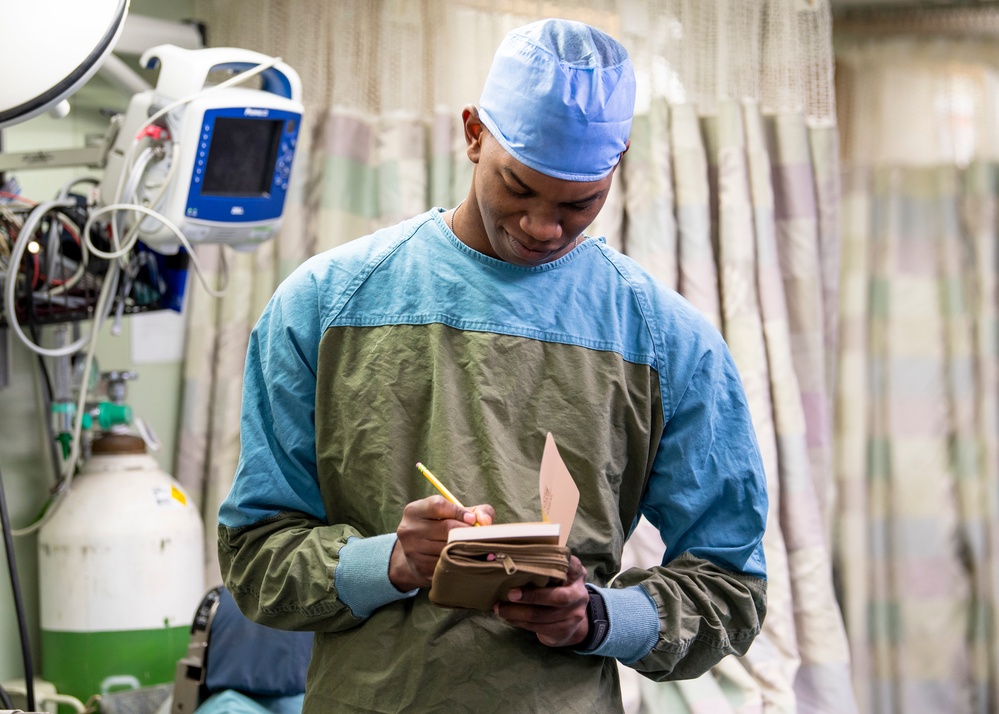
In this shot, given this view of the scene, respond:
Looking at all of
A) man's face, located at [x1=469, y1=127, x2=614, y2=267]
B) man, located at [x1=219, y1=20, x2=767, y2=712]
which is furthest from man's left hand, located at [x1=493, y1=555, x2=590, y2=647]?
man's face, located at [x1=469, y1=127, x2=614, y2=267]

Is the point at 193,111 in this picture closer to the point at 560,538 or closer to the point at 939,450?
the point at 560,538

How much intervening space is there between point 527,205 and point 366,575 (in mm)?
402

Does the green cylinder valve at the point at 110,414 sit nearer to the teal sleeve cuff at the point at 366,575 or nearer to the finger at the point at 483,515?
the teal sleeve cuff at the point at 366,575

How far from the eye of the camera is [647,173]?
2564 millimetres

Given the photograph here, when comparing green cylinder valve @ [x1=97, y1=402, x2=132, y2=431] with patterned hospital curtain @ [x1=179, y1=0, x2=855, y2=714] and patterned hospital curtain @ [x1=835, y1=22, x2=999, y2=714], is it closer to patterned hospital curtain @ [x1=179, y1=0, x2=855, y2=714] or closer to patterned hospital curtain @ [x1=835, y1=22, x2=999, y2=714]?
patterned hospital curtain @ [x1=179, y1=0, x2=855, y2=714]

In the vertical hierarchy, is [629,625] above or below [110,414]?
below

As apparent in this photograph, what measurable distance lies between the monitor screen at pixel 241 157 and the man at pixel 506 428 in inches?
34.5

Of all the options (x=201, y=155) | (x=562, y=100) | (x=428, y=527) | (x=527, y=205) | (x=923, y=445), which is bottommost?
(x=923, y=445)

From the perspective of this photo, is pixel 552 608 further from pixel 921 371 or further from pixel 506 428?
pixel 921 371

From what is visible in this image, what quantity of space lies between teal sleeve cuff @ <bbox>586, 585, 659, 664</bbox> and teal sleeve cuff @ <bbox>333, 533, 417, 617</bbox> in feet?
0.66

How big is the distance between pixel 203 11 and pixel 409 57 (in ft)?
1.67

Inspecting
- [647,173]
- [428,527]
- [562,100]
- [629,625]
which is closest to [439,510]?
[428,527]

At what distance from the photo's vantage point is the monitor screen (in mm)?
1970

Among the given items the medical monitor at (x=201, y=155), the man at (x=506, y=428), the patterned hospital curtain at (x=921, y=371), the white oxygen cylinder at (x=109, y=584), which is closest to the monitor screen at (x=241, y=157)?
the medical monitor at (x=201, y=155)
